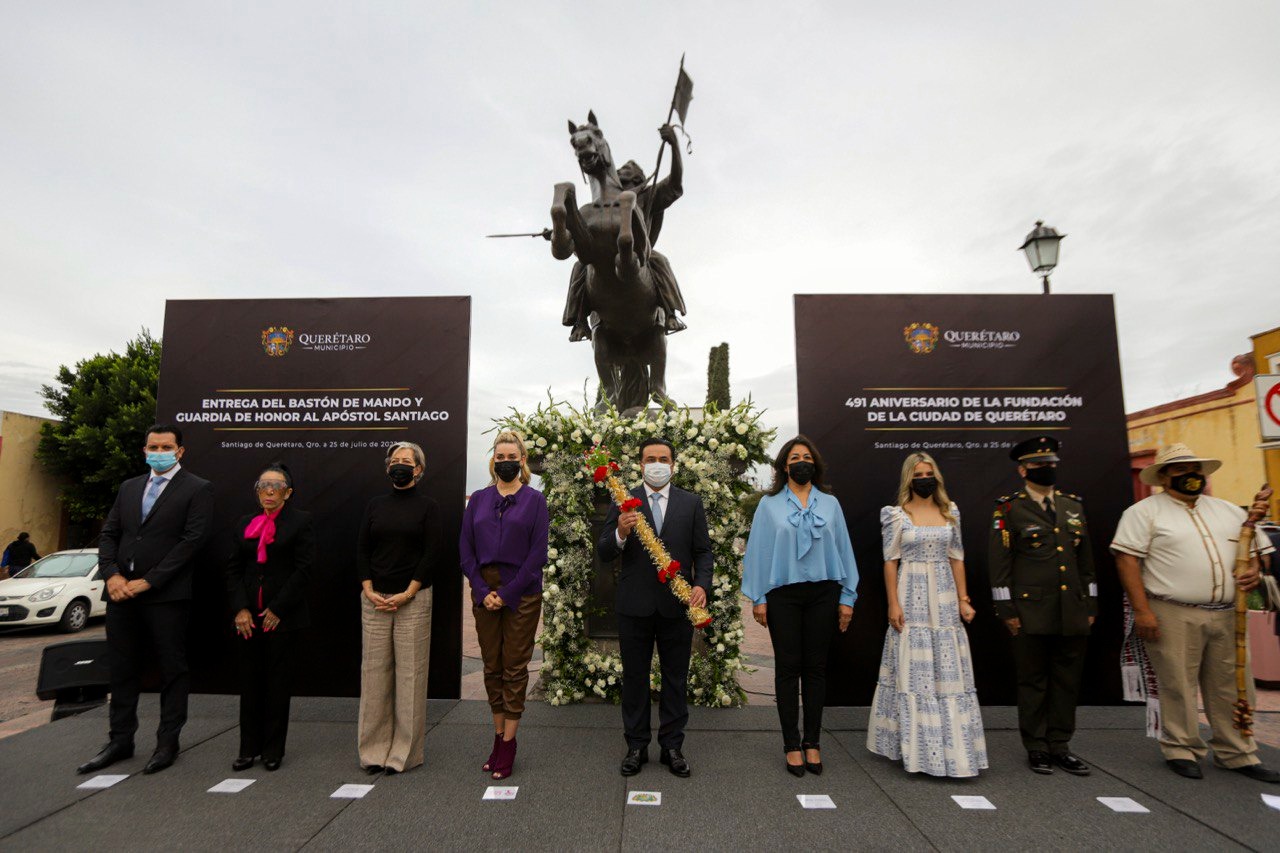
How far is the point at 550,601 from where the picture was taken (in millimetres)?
4961

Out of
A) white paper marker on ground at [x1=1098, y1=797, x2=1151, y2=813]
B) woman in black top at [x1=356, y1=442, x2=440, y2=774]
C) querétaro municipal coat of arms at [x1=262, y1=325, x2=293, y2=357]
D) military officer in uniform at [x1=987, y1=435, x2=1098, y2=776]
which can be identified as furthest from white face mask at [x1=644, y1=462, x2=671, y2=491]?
querétaro municipal coat of arms at [x1=262, y1=325, x2=293, y2=357]

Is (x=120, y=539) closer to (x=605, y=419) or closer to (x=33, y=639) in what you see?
(x=605, y=419)

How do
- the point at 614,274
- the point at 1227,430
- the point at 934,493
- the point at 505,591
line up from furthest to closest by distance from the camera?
the point at 1227,430 → the point at 614,274 → the point at 934,493 → the point at 505,591

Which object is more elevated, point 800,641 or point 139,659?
point 800,641

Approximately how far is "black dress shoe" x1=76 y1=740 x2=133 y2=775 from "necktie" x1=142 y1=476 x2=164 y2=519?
1.39 meters

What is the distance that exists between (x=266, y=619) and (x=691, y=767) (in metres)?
2.67

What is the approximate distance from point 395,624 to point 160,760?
61.8 inches

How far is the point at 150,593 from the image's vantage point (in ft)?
13.1

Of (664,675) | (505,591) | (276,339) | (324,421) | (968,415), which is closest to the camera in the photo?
(505,591)

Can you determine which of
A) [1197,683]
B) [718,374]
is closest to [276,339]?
[1197,683]

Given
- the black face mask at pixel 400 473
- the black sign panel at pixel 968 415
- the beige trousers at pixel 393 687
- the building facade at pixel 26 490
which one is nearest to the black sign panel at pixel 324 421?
the beige trousers at pixel 393 687

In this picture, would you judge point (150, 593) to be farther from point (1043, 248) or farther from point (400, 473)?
point (1043, 248)

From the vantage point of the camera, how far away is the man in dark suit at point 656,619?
3629 millimetres

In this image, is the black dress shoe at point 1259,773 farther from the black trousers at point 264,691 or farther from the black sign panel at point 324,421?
the black trousers at point 264,691
